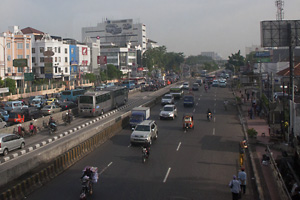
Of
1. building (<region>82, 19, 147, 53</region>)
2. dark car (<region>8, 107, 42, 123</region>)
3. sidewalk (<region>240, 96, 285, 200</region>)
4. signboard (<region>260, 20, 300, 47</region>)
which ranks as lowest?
sidewalk (<region>240, 96, 285, 200</region>)

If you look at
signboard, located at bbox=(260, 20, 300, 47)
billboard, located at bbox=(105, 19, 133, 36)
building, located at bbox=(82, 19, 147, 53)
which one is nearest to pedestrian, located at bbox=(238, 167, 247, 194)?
signboard, located at bbox=(260, 20, 300, 47)

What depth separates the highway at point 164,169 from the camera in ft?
44.6

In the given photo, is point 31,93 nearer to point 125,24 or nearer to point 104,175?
point 104,175

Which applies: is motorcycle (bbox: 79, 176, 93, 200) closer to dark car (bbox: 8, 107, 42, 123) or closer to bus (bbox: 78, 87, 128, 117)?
dark car (bbox: 8, 107, 42, 123)

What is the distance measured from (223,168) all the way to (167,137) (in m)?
8.54

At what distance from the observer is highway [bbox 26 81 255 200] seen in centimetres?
1359

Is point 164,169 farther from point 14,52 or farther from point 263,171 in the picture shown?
point 14,52

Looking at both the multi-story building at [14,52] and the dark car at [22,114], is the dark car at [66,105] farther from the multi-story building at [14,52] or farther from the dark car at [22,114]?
the multi-story building at [14,52]

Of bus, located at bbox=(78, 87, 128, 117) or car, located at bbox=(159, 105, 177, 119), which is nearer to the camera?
bus, located at bbox=(78, 87, 128, 117)

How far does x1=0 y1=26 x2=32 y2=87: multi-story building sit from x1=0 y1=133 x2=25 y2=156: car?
4159 cm

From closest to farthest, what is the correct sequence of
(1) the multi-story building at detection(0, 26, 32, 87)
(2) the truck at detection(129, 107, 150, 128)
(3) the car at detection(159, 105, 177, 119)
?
(2) the truck at detection(129, 107, 150, 128)
(3) the car at detection(159, 105, 177, 119)
(1) the multi-story building at detection(0, 26, 32, 87)

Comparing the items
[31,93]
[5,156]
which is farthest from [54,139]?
[31,93]

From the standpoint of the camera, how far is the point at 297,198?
1178cm

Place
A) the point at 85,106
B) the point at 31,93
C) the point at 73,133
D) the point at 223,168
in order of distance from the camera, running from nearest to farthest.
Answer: the point at 223,168 < the point at 73,133 < the point at 85,106 < the point at 31,93
